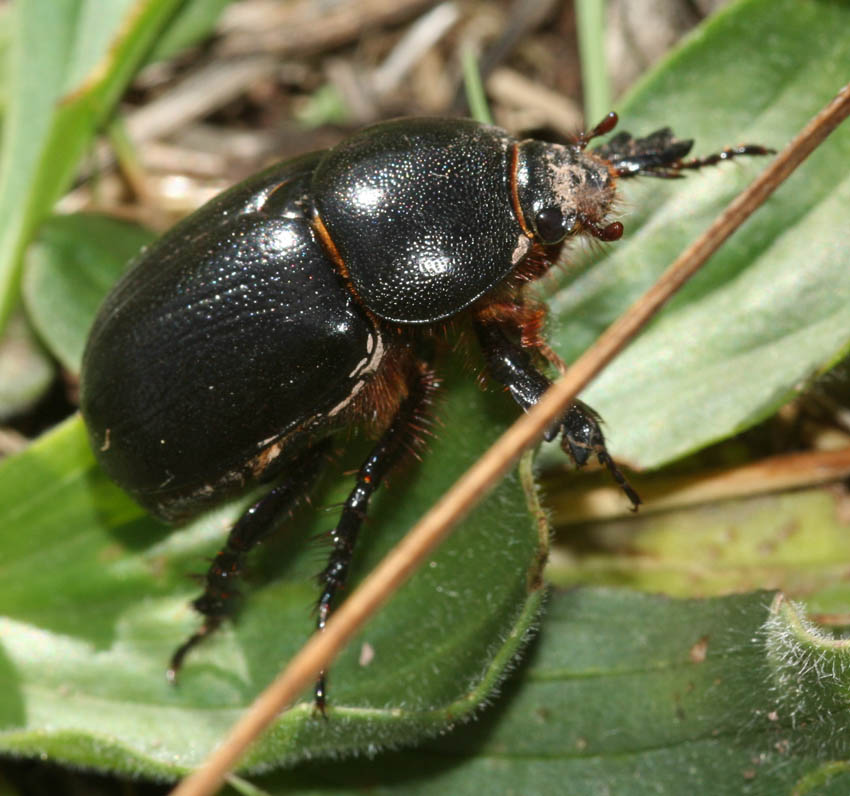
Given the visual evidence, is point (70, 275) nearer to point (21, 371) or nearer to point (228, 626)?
point (21, 371)

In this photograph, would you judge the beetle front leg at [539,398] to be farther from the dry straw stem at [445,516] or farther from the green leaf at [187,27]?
the green leaf at [187,27]

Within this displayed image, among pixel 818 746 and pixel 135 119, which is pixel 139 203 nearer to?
pixel 135 119

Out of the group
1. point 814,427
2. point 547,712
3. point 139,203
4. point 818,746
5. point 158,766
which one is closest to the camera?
point 818,746

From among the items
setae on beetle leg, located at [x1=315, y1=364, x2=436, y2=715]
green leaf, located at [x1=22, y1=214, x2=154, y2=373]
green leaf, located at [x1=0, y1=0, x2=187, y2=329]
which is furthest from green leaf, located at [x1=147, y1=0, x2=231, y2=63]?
setae on beetle leg, located at [x1=315, y1=364, x2=436, y2=715]

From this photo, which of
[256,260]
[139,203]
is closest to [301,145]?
[139,203]

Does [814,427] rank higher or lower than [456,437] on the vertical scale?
lower

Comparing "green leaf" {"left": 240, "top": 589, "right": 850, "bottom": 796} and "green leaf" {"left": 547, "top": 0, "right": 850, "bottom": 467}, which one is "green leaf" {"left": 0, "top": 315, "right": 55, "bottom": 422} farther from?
"green leaf" {"left": 547, "top": 0, "right": 850, "bottom": 467}
